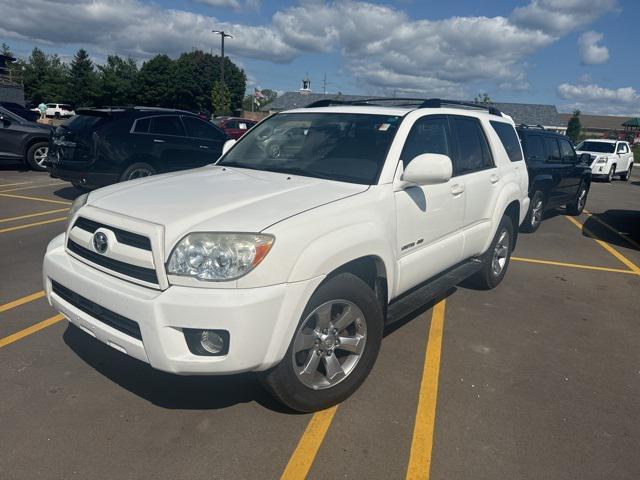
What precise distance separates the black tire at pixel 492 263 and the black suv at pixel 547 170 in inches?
129

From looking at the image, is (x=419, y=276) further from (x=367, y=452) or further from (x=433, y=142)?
(x=367, y=452)

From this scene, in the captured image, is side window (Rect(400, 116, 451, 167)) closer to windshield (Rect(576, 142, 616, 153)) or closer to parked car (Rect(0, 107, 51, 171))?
parked car (Rect(0, 107, 51, 171))

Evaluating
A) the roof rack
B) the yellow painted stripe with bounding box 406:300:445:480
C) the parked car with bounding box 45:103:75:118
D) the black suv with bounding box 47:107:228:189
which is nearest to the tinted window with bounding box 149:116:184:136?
the black suv with bounding box 47:107:228:189

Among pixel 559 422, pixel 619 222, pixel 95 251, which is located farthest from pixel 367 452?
pixel 619 222

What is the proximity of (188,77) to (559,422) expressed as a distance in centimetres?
8204

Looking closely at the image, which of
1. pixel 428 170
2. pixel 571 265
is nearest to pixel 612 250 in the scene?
pixel 571 265

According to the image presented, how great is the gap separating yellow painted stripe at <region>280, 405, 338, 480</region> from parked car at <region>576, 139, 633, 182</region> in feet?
65.8

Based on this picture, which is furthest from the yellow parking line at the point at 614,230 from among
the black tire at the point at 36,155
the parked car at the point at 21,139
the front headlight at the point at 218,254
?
the black tire at the point at 36,155

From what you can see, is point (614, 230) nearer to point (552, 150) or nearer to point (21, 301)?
point (552, 150)

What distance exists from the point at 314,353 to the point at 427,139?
199cm

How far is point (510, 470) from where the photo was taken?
2.53 metres

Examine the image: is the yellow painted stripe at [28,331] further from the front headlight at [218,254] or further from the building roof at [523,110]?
the building roof at [523,110]

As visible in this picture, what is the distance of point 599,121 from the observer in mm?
100812

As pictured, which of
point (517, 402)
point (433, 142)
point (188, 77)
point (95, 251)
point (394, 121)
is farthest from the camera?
point (188, 77)
